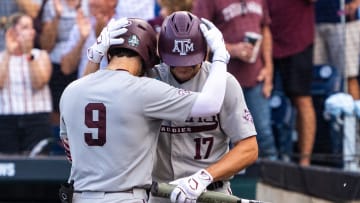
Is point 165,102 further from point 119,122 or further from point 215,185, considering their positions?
point 215,185

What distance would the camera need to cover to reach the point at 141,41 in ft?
13.3

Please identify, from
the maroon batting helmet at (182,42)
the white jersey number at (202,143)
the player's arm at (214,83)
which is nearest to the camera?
the player's arm at (214,83)

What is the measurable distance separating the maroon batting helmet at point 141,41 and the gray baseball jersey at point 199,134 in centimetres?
19

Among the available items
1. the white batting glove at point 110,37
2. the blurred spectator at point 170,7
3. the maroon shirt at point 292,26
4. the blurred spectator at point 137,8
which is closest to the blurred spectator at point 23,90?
the blurred spectator at point 137,8

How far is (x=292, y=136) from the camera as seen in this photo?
7.79 metres

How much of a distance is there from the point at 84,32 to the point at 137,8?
1.59ft

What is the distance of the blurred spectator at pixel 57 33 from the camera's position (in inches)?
300

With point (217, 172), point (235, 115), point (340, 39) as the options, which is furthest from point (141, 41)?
point (340, 39)

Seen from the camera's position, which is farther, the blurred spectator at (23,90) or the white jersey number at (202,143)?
the blurred spectator at (23,90)

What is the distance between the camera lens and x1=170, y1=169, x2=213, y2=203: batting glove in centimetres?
385

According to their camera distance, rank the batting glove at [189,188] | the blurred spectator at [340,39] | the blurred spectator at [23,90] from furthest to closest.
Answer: the blurred spectator at [340,39] < the blurred spectator at [23,90] < the batting glove at [189,188]

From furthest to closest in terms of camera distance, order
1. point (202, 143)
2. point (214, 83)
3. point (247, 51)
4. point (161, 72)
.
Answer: point (247, 51), point (161, 72), point (202, 143), point (214, 83)

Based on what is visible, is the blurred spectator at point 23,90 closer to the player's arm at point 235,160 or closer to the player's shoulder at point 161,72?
the player's shoulder at point 161,72

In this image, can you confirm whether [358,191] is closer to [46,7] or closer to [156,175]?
[156,175]
